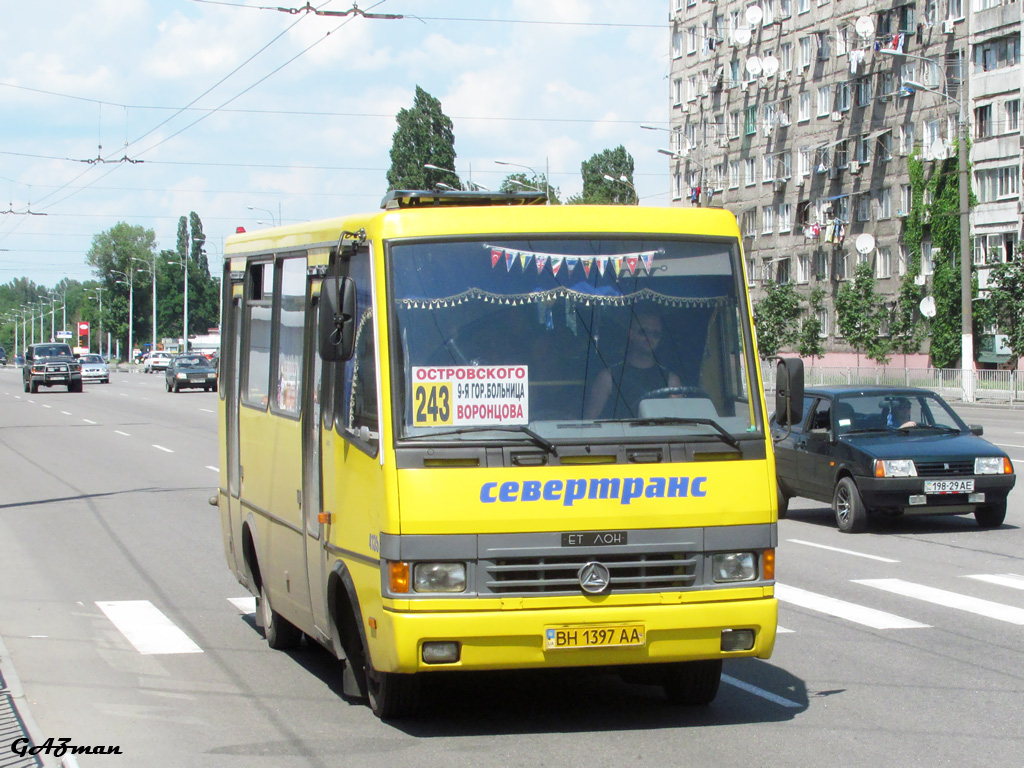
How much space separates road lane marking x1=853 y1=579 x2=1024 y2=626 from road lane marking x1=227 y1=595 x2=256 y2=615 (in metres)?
4.88

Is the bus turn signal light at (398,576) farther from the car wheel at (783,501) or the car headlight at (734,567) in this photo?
the car wheel at (783,501)

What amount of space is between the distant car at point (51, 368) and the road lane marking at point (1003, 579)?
55.8m

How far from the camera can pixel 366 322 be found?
720 cm

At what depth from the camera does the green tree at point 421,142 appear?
89875 mm

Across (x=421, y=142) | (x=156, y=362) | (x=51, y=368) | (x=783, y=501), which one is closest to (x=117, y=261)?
(x=156, y=362)

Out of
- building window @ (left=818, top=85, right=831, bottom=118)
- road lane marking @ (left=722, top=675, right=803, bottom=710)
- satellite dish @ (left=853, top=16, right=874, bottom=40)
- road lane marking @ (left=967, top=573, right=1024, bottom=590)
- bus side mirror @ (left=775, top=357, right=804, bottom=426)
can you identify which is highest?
satellite dish @ (left=853, top=16, right=874, bottom=40)

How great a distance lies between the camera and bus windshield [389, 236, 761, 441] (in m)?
6.88

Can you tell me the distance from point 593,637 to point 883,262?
63.4 meters

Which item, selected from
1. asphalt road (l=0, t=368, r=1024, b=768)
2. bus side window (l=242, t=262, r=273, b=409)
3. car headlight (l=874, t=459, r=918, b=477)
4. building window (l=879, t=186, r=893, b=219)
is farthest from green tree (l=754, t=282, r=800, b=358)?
bus side window (l=242, t=262, r=273, b=409)

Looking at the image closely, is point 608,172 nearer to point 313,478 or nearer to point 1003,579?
point 1003,579

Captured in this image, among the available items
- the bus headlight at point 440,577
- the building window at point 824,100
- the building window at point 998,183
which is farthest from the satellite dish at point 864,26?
the bus headlight at point 440,577

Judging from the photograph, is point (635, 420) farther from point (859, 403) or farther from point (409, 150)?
point (409, 150)

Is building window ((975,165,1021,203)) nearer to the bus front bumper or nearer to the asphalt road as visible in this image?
the asphalt road

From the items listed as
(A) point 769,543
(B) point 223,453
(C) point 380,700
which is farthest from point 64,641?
(A) point 769,543
